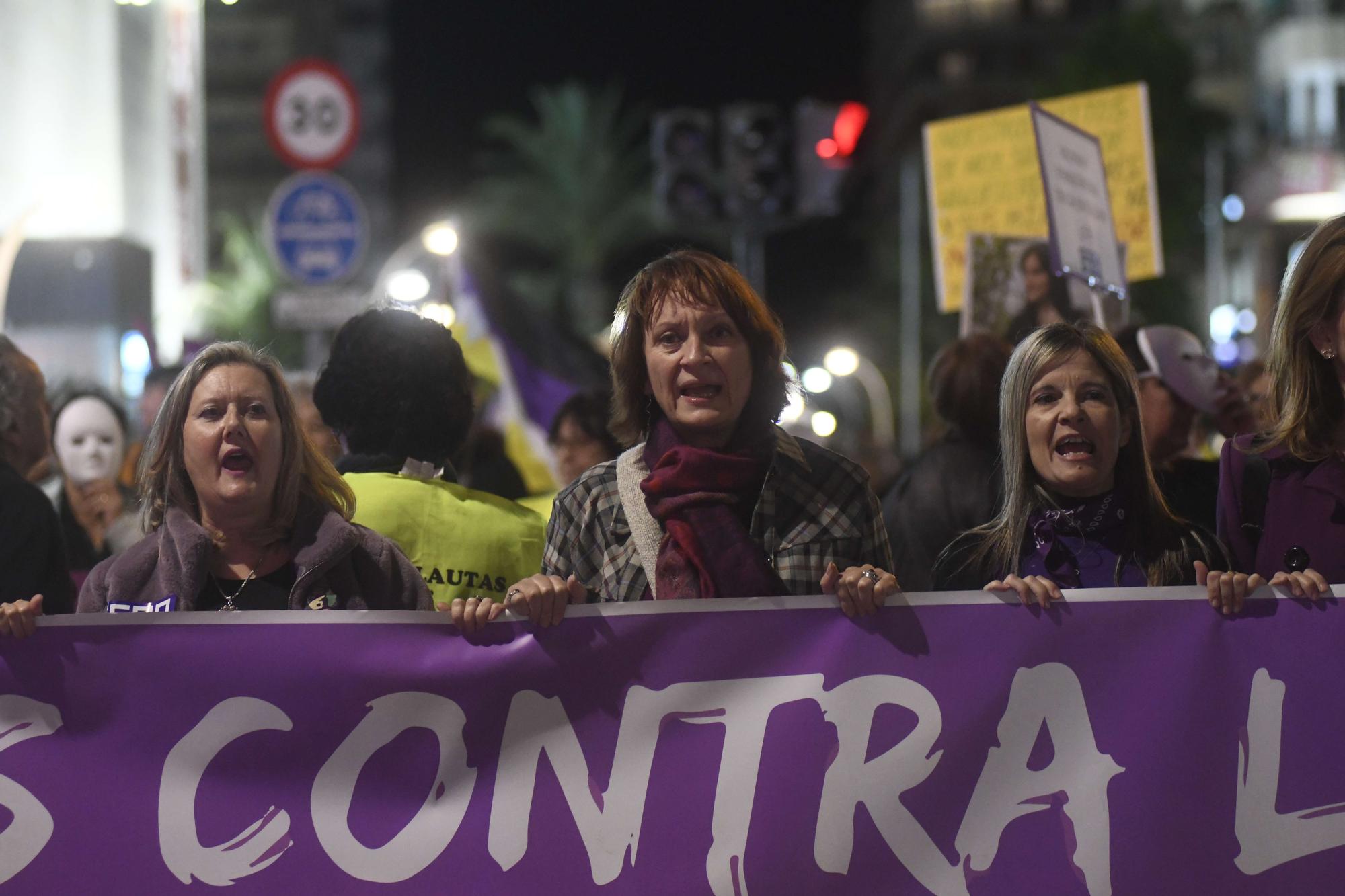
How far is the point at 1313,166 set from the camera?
158 feet

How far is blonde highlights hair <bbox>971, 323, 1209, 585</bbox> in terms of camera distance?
3.62 metres

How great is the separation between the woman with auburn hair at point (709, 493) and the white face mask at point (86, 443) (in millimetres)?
3519

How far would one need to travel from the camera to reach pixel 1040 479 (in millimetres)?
3732

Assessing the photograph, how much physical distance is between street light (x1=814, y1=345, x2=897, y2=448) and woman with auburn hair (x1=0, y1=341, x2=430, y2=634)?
24058 mm

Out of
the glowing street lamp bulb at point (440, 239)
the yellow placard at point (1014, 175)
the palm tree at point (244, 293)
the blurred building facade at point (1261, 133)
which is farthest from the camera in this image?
the palm tree at point (244, 293)

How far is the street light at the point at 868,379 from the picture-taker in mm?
27625

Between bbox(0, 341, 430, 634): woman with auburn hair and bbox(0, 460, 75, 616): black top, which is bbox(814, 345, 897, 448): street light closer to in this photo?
bbox(0, 460, 75, 616): black top

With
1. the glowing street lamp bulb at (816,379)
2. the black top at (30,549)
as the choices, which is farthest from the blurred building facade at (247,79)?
the black top at (30,549)

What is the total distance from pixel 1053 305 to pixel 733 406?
10.9ft

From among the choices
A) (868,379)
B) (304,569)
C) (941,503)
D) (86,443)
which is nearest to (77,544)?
(86,443)

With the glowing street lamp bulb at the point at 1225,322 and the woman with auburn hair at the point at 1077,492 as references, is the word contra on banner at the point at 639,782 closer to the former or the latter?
the woman with auburn hair at the point at 1077,492

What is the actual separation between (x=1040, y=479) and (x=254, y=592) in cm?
174

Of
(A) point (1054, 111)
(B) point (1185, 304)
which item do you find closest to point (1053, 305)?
(A) point (1054, 111)

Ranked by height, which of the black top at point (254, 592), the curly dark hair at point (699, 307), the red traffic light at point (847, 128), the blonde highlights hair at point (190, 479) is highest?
the red traffic light at point (847, 128)
